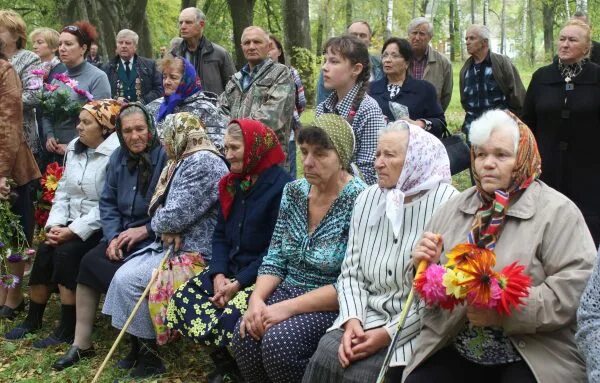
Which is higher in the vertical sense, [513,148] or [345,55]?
[345,55]

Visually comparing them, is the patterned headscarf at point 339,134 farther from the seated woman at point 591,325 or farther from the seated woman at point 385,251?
the seated woman at point 591,325

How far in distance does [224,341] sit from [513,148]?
2029mm

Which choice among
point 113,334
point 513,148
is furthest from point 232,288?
point 513,148

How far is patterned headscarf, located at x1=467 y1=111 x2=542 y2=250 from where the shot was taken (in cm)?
289

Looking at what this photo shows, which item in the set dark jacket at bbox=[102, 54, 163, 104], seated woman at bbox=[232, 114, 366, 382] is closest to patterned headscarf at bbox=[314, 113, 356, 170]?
seated woman at bbox=[232, 114, 366, 382]

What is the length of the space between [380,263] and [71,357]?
8.16 ft

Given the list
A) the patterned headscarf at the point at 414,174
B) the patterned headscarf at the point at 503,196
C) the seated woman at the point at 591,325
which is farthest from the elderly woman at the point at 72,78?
the seated woman at the point at 591,325

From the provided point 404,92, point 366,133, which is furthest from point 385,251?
point 404,92

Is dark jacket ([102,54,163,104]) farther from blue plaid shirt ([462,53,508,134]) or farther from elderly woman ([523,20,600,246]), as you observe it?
elderly woman ([523,20,600,246])

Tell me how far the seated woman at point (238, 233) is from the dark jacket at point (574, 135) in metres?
2.27

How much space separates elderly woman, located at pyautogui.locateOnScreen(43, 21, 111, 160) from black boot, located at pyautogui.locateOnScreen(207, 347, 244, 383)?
305 cm

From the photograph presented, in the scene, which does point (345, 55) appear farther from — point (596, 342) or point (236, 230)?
point (596, 342)

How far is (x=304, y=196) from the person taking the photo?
13.3 feet

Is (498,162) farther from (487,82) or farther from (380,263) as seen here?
(487,82)
